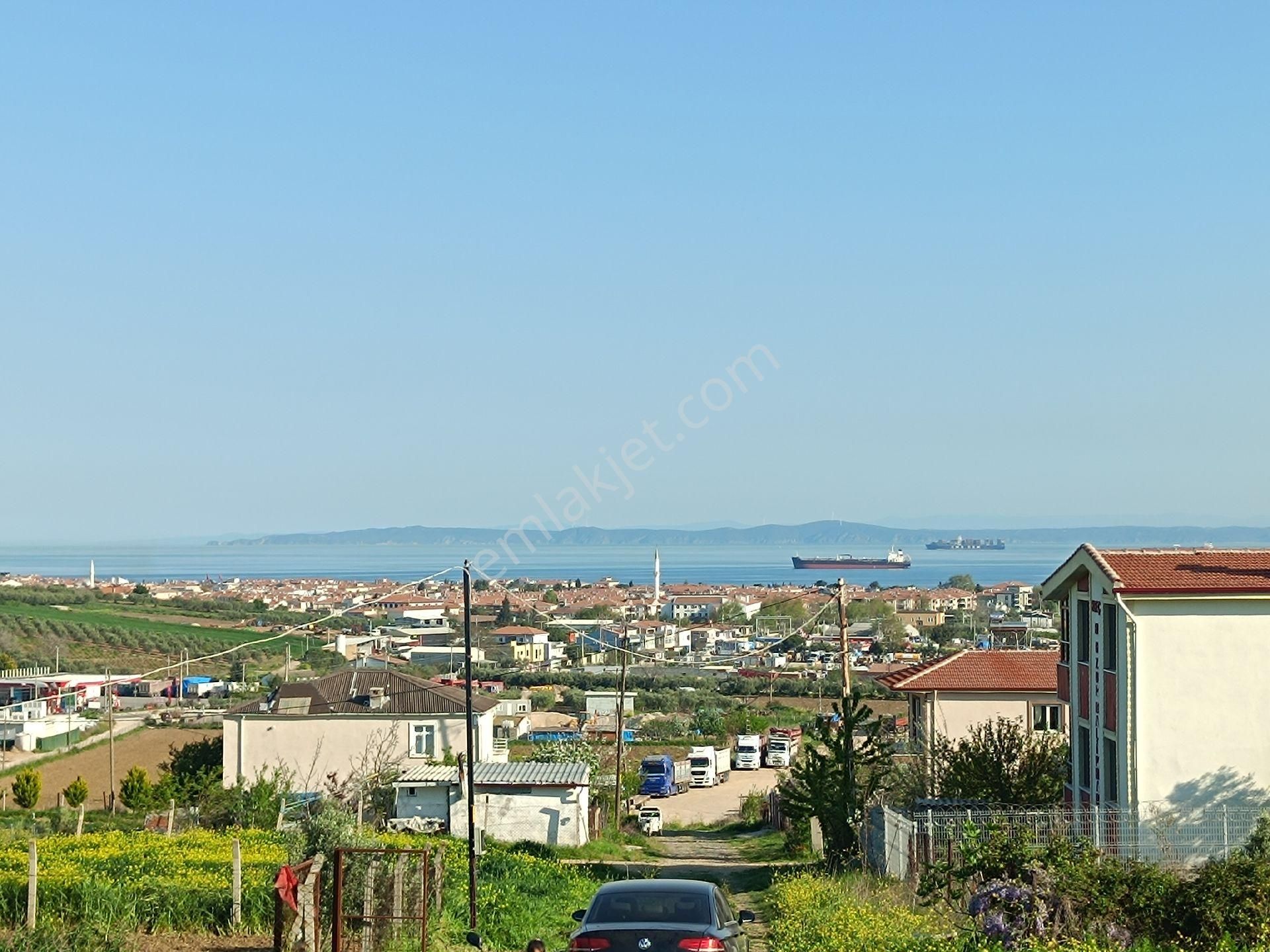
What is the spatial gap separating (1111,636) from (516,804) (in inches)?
686

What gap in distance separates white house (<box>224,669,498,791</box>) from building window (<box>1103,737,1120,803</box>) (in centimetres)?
2424

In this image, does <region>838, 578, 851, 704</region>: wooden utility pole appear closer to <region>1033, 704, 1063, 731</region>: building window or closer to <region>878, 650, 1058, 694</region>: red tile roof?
<region>878, 650, 1058, 694</region>: red tile roof

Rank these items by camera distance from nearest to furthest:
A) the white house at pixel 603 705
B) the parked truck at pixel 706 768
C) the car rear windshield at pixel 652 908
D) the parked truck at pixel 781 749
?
the car rear windshield at pixel 652 908 < the parked truck at pixel 706 768 < the parked truck at pixel 781 749 < the white house at pixel 603 705

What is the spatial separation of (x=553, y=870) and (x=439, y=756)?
23195mm

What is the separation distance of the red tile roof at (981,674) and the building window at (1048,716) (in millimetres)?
579

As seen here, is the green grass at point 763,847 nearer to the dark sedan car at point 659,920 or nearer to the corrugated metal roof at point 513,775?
the corrugated metal roof at point 513,775

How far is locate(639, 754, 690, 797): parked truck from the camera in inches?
2431

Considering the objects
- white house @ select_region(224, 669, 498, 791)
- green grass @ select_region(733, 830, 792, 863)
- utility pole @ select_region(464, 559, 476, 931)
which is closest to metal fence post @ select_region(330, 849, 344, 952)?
utility pole @ select_region(464, 559, 476, 931)

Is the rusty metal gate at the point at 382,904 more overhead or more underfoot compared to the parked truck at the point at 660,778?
more overhead

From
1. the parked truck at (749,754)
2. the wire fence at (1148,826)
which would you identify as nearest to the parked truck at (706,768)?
the parked truck at (749,754)

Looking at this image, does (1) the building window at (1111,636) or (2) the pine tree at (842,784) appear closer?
(1) the building window at (1111,636)

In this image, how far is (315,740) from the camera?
47.8m

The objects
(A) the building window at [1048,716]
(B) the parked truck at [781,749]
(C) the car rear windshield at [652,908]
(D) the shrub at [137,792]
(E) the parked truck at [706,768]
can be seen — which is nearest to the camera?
(C) the car rear windshield at [652,908]

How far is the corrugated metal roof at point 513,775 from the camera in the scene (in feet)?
127
